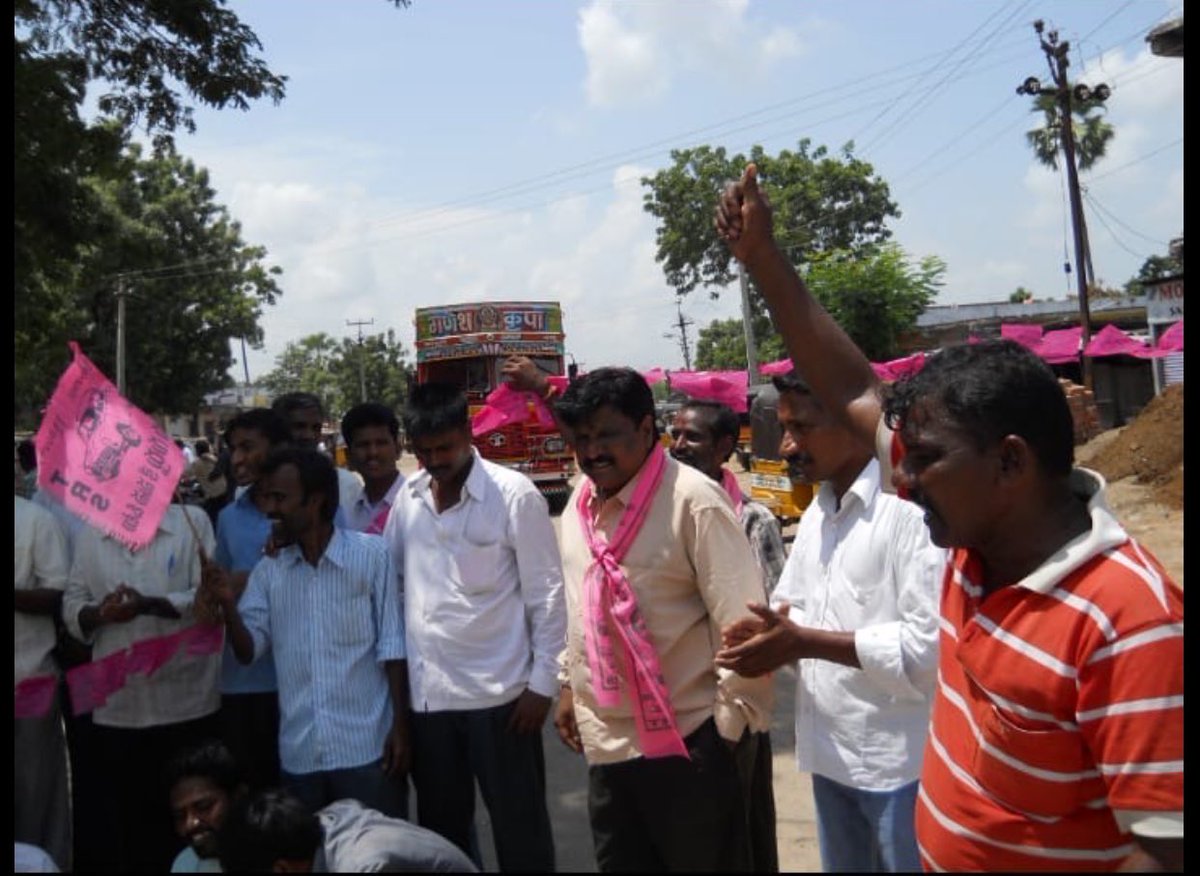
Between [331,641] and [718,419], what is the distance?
1723 millimetres

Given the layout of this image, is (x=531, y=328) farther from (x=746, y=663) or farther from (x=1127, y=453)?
(x=746, y=663)

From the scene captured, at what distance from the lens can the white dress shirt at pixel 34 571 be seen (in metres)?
3.42

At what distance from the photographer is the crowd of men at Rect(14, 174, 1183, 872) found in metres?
1.53

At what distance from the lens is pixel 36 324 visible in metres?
11.0

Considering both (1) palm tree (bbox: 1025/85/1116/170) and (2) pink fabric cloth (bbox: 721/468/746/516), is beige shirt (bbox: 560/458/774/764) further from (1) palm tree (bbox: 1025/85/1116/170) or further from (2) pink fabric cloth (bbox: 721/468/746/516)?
(1) palm tree (bbox: 1025/85/1116/170)

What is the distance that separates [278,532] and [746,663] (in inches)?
68.2

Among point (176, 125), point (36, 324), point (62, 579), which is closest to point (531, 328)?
point (36, 324)

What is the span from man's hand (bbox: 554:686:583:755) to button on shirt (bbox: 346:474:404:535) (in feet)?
4.57

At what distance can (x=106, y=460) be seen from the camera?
298 cm

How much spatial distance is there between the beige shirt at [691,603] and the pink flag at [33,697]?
5.90ft

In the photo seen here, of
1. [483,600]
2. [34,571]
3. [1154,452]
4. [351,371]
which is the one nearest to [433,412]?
[483,600]

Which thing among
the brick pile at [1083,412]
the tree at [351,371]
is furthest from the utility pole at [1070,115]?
the tree at [351,371]

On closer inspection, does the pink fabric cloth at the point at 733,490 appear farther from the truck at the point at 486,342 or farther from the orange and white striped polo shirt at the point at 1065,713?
the truck at the point at 486,342

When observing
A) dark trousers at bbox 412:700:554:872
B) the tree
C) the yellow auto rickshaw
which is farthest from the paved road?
the tree
